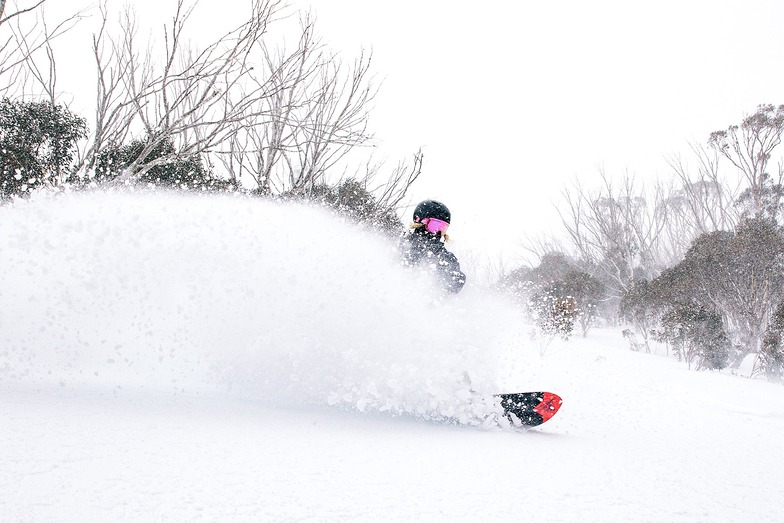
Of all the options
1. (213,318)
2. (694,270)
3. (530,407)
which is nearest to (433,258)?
(530,407)

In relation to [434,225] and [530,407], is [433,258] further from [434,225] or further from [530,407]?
[530,407]

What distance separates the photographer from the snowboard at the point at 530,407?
2975 mm

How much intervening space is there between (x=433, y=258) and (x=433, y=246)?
0.32 ft

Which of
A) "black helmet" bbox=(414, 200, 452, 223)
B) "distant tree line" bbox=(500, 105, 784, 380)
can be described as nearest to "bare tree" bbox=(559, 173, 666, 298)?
"distant tree line" bbox=(500, 105, 784, 380)

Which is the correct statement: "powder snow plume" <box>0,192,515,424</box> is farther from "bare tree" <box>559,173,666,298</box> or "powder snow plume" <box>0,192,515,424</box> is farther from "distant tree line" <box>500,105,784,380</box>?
"bare tree" <box>559,173,666,298</box>

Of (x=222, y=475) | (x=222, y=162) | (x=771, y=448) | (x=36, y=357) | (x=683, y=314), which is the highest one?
(x=222, y=162)

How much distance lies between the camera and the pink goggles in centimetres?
351

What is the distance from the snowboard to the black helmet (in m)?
1.25

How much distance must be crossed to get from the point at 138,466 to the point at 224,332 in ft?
4.01

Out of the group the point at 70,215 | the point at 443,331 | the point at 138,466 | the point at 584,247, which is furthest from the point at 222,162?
the point at 584,247

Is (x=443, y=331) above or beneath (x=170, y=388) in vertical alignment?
above

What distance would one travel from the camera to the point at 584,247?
24953 mm

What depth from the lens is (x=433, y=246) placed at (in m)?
3.41

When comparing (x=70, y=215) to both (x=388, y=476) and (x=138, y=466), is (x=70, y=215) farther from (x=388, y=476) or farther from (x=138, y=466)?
(x=388, y=476)
